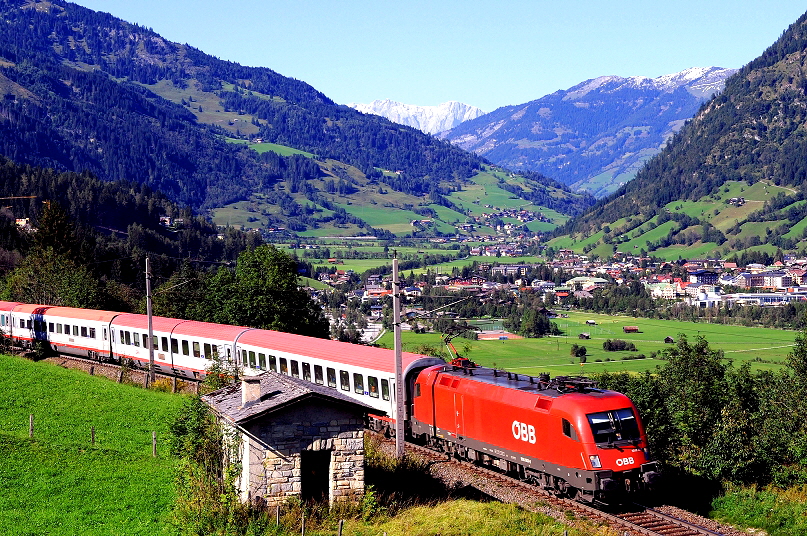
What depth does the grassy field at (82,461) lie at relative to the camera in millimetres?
23016

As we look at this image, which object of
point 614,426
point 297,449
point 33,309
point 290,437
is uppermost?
point 33,309

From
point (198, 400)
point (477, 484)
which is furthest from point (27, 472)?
point (477, 484)

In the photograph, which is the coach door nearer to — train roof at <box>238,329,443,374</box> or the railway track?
the railway track

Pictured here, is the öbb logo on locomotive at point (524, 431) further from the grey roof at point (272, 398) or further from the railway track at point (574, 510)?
the grey roof at point (272, 398)

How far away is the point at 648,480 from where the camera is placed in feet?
82.7

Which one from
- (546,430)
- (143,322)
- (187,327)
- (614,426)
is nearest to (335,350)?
(546,430)

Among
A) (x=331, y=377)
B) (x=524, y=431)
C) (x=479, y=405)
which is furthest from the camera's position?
(x=331, y=377)

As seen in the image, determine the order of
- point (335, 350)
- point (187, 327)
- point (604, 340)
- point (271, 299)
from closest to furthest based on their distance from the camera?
1. point (335, 350)
2. point (187, 327)
3. point (271, 299)
4. point (604, 340)

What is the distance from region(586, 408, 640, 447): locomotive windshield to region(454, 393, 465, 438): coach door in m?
6.79

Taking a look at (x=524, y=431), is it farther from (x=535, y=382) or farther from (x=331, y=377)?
(x=331, y=377)

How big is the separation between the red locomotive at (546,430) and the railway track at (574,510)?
0.42 m

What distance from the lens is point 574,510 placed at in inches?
1003

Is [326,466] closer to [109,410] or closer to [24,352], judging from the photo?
[109,410]

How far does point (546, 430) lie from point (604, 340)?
404ft
